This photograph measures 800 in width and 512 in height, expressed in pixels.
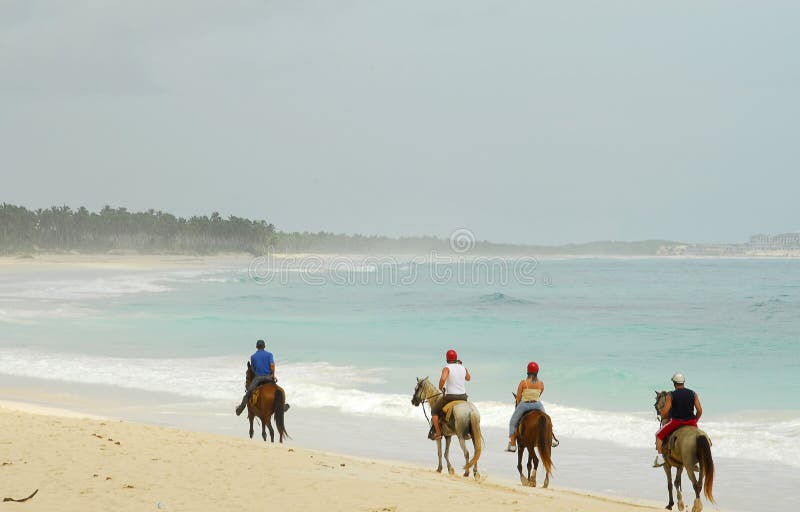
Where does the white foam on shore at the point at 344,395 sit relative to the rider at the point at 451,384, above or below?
below

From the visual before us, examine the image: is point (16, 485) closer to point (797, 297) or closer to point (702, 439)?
point (702, 439)

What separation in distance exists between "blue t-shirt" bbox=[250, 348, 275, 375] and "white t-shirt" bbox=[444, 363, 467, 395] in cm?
350

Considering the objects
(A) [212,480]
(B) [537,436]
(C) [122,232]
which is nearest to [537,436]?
(B) [537,436]

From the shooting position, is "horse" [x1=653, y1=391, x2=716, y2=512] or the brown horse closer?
"horse" [x1=653, y1=391, x2=716, y2=512]

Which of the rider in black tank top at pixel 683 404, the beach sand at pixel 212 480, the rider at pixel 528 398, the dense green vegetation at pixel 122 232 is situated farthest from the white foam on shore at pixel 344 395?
the dense green vegetation at pixel 122 232

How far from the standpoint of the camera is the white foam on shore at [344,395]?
16797mm

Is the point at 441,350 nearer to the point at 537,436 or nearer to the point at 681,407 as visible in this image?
the point at 537,436

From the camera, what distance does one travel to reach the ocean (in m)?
16.0

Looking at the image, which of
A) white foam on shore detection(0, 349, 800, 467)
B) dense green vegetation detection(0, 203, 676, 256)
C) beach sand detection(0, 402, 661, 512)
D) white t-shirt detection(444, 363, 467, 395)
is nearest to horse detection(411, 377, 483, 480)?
white t-shirt detection(444, 363, 467, 395)

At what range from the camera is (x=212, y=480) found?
1067 centimetres

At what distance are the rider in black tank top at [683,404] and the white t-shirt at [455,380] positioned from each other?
3219mm

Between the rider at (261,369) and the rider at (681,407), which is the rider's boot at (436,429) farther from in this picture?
the rider at (681,407)

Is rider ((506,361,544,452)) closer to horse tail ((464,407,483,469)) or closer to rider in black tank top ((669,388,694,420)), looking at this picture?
horse tail ((464,407,483,469))

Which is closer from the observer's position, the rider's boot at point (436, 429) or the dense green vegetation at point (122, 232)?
the rider's boot at point (436, 429)
